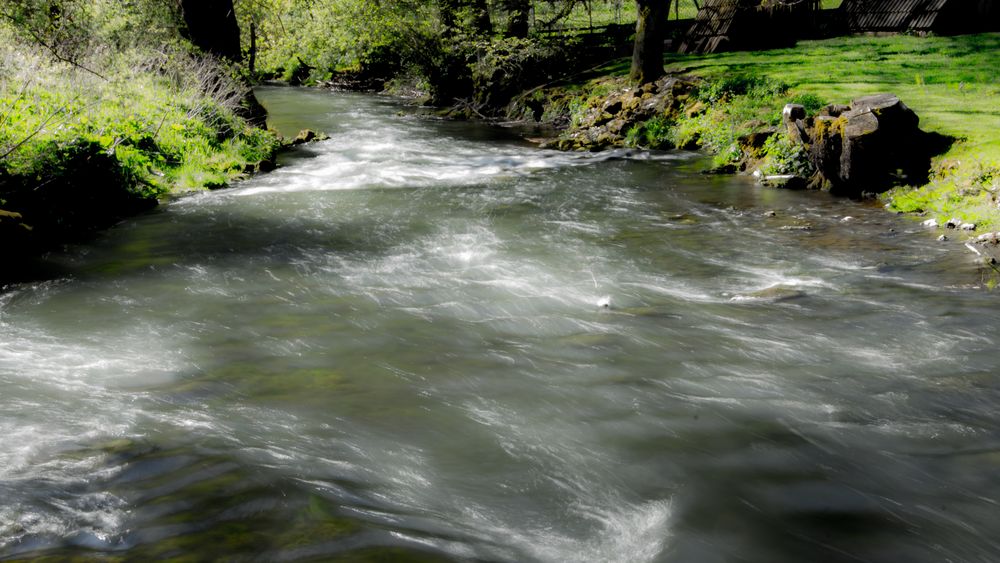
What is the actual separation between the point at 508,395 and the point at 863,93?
14406 mm

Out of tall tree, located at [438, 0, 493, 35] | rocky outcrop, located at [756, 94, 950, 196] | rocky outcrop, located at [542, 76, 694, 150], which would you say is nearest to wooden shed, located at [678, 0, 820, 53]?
tall tree, located at [438, 0, 493, 35]

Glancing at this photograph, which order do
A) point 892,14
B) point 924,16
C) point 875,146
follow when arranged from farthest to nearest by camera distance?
point 892,14, point 924,16, point 875,146

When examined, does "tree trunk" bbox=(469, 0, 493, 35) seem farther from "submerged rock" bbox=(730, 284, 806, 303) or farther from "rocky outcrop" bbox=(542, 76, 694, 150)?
"submerged rock" bbox=(730, 284, 806, 303)

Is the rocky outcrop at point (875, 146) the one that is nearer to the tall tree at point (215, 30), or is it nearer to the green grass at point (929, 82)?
the green grass at point (929, 82)

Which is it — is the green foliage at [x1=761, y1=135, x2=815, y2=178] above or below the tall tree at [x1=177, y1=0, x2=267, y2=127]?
below

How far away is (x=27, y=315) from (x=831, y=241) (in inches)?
385

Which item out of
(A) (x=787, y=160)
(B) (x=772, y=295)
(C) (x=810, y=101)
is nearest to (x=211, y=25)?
(A) (x=787, y=160)

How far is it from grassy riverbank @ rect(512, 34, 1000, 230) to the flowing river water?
1230 mm

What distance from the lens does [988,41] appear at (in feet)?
73.5

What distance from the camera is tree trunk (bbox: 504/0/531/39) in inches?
1072

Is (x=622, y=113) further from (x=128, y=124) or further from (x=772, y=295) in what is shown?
(x=772, y=295)

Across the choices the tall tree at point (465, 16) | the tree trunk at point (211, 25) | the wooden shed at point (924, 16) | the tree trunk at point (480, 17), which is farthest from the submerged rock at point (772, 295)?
the wooden shed at point (924, 16)

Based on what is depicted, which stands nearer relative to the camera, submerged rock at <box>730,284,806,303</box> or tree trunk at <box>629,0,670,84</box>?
submerged rock at <box>730,284,806,303</box>

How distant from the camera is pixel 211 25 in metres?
19.6
